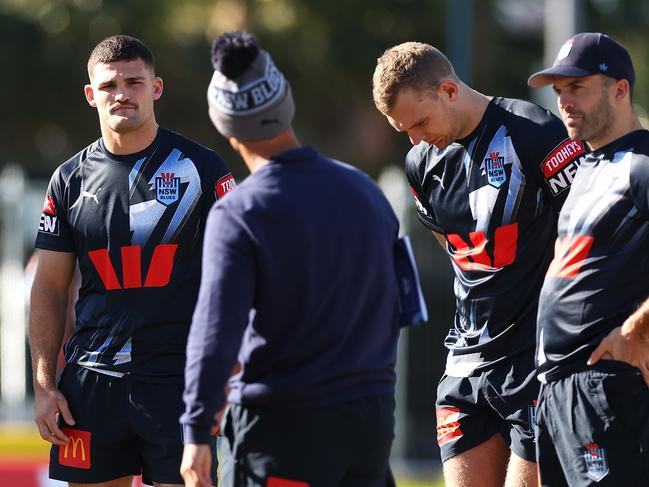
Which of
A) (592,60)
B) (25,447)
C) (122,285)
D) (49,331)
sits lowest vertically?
(25,447)

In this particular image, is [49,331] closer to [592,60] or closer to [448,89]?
[448,89]

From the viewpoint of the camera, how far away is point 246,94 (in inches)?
187

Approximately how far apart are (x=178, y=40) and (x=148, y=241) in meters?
15.6

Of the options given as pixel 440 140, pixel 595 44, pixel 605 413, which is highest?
pixel 595 44

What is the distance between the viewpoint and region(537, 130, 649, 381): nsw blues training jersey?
5.13 m

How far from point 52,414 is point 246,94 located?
214cm

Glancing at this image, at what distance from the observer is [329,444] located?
4.64 meters

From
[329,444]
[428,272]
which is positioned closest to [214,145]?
[428,272]

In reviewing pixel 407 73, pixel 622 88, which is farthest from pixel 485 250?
pixel 622 88

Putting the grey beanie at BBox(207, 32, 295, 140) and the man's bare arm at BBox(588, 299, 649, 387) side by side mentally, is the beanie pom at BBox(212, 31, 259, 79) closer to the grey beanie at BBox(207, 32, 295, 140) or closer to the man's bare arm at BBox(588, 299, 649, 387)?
the grey beanie at BBox(207, 32, 295, 140)

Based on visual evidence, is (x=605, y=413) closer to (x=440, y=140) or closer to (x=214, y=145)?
(x=440, y=140)

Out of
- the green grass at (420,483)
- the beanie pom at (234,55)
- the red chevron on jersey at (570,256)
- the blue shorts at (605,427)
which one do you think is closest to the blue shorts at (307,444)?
the blue shorts at (605,427)

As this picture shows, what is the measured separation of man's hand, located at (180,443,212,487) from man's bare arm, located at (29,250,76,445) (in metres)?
1.66

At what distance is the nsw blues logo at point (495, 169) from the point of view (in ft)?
19.6
